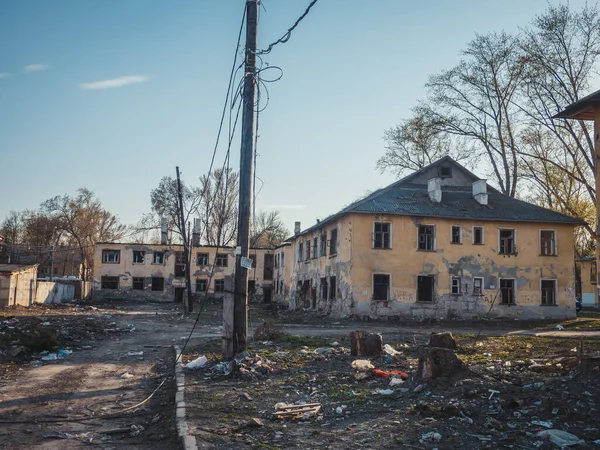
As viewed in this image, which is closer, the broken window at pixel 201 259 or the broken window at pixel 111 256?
the broken window at pixel 111 256

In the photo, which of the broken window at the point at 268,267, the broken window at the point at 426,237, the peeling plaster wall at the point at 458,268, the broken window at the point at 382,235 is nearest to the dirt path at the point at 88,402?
the peeling plaster wall at the point at 458,268

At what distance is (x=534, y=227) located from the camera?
30016 mm

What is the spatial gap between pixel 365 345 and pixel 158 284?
144ft

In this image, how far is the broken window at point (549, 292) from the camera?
30.0m

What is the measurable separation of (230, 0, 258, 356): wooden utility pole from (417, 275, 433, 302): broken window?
18.8 m

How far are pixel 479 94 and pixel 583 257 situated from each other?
2515 centimetres

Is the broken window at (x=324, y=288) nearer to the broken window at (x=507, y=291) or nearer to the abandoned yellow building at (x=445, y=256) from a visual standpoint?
the abandoned yellow building at (x=445, y=256)

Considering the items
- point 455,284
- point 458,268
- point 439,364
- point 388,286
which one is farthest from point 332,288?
point 439,364

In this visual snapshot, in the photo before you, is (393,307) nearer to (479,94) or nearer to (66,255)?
(479,94)

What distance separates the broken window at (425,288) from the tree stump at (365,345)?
1714 cm

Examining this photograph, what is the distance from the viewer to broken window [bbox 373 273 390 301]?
27.8 metres

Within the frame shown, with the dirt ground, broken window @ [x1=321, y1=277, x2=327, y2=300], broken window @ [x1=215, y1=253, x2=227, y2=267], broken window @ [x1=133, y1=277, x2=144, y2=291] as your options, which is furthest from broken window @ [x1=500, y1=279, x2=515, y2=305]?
broken window @ [x1=133, y1=277, x2=144, y2=291]

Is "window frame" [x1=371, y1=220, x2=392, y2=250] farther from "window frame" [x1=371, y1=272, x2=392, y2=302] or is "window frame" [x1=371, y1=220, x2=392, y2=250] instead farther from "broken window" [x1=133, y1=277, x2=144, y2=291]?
"broken window" [x1=133, y1=277, x2=144, y2=291]

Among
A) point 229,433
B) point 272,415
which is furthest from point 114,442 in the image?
point 272,415
